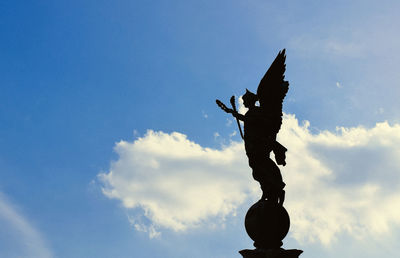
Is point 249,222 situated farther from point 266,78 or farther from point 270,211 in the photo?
point 266,78

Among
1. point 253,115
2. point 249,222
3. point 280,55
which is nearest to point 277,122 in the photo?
point 253,115

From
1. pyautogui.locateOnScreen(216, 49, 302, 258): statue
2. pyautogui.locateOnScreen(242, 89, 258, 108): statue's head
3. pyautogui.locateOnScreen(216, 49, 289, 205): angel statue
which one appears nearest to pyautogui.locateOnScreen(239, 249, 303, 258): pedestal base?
pyautogui.locateOnScreen(216, 49, 302, 258): statue

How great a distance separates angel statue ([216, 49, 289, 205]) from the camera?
10.8 m

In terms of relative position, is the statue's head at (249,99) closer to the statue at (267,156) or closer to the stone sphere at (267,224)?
the statue at (267,156)

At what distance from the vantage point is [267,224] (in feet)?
33.8

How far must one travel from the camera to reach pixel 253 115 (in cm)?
1112

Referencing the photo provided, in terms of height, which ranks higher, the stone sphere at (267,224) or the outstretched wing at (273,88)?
the outstretched wing at (273,88)

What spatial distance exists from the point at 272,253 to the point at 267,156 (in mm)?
2094

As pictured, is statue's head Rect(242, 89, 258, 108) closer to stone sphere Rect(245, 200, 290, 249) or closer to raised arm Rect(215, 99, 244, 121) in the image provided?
raised arm Rect(215, 99, 244, 121)

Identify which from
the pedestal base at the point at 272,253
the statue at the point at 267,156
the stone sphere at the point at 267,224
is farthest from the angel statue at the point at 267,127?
the pedestal base at the point at 272,253

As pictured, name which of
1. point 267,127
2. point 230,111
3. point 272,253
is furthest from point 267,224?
point 230,111

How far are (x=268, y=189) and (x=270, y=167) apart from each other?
481 mm

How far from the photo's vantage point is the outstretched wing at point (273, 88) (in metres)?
11.4

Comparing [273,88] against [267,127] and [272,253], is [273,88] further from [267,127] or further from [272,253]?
[272,253]
